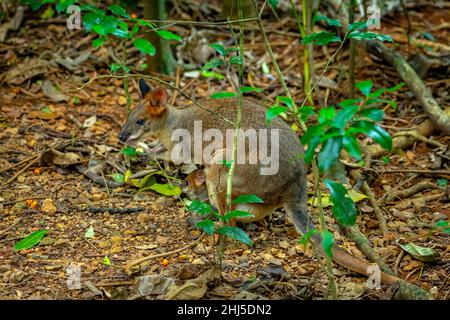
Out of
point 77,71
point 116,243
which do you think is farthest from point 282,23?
point 116,243

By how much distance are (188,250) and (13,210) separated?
163 cm

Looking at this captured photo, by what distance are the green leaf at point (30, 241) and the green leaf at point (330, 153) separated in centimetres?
269

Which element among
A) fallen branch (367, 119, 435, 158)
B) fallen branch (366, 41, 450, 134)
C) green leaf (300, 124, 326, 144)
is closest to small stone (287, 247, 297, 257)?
fallen branch (367, 119, 435, 158)

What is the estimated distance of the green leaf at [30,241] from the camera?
200 inches

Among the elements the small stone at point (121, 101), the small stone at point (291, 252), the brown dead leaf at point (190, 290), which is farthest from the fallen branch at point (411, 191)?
the small stone at point (121, 101)

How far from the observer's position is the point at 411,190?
20.2 ft

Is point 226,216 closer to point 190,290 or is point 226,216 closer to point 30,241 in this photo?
point 190,290

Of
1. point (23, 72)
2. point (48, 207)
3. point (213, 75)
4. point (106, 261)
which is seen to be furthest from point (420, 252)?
point (23, 72)

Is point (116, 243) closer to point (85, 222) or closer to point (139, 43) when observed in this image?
point (85, 222)

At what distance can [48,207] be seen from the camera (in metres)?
5.71

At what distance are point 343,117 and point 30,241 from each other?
2864mm

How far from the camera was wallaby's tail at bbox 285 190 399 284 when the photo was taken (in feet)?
15.8

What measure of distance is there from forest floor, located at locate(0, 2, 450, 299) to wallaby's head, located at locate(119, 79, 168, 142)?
1.17 feet

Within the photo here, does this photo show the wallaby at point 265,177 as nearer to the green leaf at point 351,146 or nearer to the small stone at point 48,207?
the small stone at point 48,207
